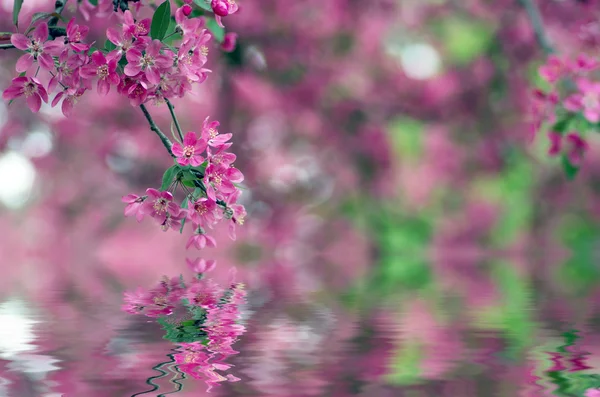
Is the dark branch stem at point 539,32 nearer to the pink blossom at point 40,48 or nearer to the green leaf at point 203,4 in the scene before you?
the green leaf at point 203,4

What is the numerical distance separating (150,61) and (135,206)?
0.24 metres

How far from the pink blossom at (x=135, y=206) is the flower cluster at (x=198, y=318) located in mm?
254

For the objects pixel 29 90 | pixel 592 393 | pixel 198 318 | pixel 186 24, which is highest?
pixel 186 24

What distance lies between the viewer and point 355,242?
7656 mm

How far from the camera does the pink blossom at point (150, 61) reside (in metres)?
1.30

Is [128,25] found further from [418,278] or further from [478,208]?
[478,208]

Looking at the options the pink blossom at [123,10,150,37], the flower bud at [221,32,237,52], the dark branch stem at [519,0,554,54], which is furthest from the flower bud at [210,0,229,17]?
the dark branch stem at [519,0,554,54]

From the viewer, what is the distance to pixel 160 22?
1320mm

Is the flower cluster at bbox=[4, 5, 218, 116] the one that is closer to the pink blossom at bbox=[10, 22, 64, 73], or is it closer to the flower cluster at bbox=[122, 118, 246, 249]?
the pink blossom at bbox=[10, 22, 64, 73]

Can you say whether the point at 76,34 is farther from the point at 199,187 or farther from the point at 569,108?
the point at 569,108

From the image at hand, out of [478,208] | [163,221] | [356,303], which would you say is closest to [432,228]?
[478,208]

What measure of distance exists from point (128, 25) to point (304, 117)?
495cm

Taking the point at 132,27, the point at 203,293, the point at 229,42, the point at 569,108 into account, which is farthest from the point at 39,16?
the point at 569,108

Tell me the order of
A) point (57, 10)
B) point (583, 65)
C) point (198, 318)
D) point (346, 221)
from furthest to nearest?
point (346, 221)
point (583, 65)
point (198, 318)
point (57, 10)
